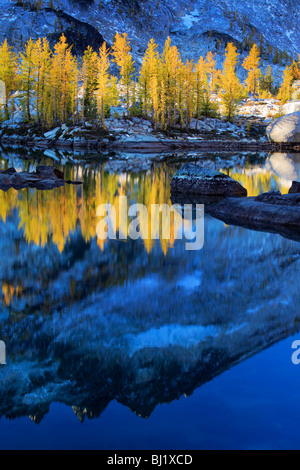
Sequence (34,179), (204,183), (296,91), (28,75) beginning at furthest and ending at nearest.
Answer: (296,91) < (28,75) < (34,179) < (204,183)

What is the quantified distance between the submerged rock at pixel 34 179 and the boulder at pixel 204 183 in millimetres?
5252

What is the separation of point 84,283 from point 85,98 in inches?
2475

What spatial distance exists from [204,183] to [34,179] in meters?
7.99

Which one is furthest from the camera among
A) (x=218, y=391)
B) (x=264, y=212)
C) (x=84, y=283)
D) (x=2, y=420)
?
(x=264, y=212)

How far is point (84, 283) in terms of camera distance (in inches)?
294

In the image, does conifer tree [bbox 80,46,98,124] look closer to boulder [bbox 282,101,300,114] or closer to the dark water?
boulder [bbox 282,101,300,114]

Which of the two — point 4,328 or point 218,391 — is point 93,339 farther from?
point 218,391

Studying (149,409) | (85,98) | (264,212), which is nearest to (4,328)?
(149,409)

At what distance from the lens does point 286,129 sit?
2489 inches

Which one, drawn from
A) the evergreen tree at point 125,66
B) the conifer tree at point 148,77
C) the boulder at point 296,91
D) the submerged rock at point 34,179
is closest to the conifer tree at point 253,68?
the boulder at point 296,91

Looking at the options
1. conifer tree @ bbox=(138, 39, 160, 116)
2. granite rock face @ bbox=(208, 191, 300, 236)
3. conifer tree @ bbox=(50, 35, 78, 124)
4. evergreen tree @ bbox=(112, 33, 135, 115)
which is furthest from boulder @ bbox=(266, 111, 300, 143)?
granite rock face @ bbox=(208, 191, 300, 236)

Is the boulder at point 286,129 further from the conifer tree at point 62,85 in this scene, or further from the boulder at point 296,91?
the boulder at point 296,91

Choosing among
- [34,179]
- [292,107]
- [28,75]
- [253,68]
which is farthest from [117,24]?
[34,179]

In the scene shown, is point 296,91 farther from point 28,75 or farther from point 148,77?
point 28,75
